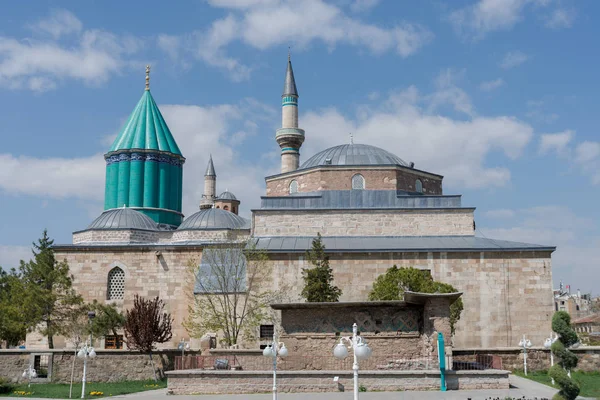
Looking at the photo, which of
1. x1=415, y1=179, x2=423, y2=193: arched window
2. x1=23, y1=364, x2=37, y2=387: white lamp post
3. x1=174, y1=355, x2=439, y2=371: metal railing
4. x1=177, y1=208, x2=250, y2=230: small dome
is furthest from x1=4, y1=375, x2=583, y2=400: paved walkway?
x1=177, y1=208, x2=250, y2=230: small dome

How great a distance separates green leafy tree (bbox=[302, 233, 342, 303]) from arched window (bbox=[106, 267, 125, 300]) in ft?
29.1

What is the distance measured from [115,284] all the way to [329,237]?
29.5 feet

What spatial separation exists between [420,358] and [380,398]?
2799 mm

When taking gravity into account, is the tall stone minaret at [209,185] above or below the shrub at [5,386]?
above

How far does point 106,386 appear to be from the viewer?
54.9 ft

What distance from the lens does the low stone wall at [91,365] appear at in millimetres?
17984

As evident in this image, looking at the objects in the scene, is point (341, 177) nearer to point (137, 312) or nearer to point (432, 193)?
point (432, 193)

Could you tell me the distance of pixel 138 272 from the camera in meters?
26.5

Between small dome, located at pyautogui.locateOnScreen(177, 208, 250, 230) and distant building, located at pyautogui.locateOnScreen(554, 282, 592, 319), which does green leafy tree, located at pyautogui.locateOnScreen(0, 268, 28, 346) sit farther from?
distant building, located at pyautogui.locateOnScreen(554, 282, 592, 319)

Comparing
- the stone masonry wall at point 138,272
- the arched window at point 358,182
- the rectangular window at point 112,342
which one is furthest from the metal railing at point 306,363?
the arched window at point 358,182

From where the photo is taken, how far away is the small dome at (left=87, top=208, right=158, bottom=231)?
29203 millimetres

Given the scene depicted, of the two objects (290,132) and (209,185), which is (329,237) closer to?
(290,132)

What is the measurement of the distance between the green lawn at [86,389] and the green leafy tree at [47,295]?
4993mm

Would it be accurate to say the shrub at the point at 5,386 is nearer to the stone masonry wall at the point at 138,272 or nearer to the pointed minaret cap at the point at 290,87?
the stone masonry wall at the point at 138,272
